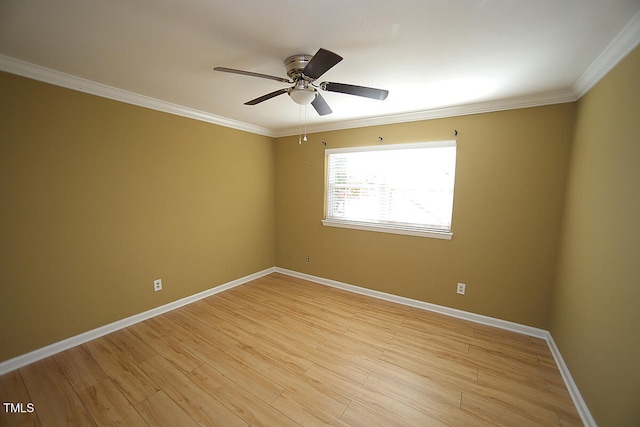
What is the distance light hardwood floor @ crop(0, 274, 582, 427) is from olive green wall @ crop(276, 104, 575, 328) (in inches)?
15.0

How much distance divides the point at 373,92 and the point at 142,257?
9.43 feet

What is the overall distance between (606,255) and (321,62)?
216cm

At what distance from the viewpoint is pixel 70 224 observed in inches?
85.0

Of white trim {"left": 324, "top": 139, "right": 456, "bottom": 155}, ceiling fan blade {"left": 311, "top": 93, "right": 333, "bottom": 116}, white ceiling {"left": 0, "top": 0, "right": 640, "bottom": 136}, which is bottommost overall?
white trim {"left": 324, "top": 139, "right": 456, "bottom": 155}

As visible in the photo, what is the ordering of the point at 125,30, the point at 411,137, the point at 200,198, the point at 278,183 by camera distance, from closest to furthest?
the point at 125,30
the point at 411,137
the point at 200,198
the point at 278,183

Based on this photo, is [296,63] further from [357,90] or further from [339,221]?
[339,221]

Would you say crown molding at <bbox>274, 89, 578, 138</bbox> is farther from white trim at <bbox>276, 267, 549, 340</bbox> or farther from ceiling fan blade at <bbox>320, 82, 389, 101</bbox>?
white trim at <bbox>276, 267, 549, 340</bbox>

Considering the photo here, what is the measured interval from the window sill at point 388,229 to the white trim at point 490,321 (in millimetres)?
861

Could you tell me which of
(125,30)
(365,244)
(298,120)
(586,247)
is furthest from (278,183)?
(586,247)

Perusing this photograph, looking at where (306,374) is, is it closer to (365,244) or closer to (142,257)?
(365,244)

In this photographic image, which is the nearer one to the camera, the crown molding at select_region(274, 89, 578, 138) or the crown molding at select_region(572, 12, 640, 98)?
the crown molding at select_region(572, 12, 640, 98)

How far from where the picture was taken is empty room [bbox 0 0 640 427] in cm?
140

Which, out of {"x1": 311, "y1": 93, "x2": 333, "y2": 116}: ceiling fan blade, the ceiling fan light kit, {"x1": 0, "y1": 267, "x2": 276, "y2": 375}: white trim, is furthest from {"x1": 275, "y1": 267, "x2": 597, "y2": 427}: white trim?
the ceiling fan light kit

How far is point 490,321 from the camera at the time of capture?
2.65 m
